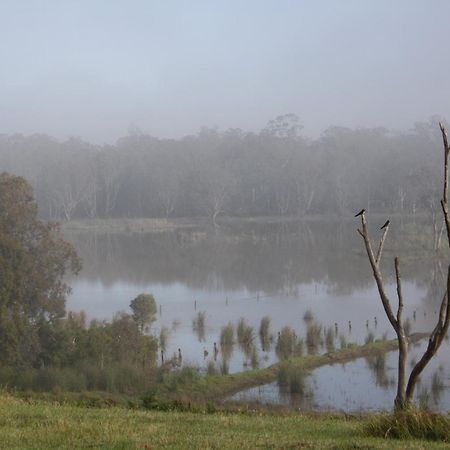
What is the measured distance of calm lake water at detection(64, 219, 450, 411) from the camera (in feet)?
55.2

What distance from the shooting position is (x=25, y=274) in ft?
56.2

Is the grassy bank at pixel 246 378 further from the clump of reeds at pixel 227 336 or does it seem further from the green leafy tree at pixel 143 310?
the green leafy tree at pixel 143 310

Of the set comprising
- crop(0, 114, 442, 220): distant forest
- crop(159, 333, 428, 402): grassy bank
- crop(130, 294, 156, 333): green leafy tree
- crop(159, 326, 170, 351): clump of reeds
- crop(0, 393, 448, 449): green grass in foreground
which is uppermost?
crop(0, 114, 442, 220): distant forest

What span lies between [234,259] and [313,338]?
73.2ft

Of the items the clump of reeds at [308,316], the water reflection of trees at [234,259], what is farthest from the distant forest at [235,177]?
the clump of reeds at [308,316]

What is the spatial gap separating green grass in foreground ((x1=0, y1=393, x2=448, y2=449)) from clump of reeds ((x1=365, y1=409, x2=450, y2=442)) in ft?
0.57

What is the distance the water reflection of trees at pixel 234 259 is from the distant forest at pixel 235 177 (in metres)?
15.9

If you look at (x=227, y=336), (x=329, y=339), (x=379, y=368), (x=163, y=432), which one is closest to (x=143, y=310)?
(x=227, y=336)

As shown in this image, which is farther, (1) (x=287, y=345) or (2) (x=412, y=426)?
(1) (x=287, y=345)

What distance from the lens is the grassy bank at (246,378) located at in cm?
1564

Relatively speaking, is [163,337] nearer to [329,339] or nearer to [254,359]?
[254,359]

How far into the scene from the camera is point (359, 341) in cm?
2091

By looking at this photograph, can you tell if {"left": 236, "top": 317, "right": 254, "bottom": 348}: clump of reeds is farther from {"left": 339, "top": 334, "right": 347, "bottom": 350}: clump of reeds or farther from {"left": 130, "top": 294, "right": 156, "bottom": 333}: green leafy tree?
{"left": 130, "top": 294, "right": 156, "bottom": 333}: green leafy tree

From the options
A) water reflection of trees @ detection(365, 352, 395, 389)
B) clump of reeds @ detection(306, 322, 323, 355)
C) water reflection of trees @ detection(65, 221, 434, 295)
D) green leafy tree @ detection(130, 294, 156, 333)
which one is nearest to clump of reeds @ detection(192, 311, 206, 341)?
green leafy tree @ detection(130, 294, 156, 333)
